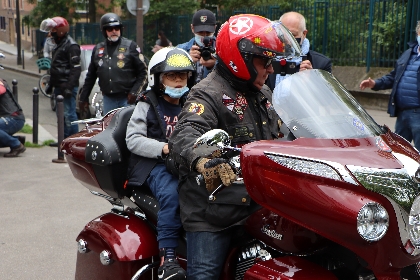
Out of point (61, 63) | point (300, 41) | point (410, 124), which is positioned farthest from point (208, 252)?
point (61, 63)

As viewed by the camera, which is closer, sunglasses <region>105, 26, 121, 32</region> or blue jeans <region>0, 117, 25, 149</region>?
sunglasses <region>105, 26, 121, 32</region>

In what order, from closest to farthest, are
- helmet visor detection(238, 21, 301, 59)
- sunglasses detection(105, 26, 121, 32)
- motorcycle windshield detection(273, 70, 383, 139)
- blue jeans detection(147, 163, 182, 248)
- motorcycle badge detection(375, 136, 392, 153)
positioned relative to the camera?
motorcycle badge detection(375, 136, 392, 153), motorcycle windshield detection(273, 70, 383, 139), helmet visor detection(238, 21, 301, 59), blue jeans detection(147, 163, 182, 248), sunglasses detection(105, 26, 121, 32)

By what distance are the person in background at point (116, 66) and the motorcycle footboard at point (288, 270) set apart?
246 inches

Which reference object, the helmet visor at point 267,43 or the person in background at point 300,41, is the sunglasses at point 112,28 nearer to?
the person in background at point 300,41

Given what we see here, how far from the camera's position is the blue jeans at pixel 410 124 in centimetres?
721

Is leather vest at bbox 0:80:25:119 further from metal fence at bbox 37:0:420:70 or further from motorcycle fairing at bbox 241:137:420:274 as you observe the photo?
metal fence at bbox 37:0:420:70

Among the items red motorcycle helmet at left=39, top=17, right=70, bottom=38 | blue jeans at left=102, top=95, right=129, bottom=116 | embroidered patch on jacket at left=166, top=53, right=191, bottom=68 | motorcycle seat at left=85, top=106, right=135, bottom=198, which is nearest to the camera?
motorcycle seat at left=85, top=106, right=135, bottom=198

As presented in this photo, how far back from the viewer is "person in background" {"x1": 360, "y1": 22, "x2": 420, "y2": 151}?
23.7ft

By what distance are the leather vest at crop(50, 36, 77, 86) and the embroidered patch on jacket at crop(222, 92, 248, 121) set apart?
7.25m

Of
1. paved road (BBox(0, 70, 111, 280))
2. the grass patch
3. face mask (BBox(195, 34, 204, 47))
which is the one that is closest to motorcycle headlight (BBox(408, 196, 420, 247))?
paved road (BBox(0, 70, 111, 280))

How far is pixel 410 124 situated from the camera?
7285 millimetres

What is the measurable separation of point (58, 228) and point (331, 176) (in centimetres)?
445

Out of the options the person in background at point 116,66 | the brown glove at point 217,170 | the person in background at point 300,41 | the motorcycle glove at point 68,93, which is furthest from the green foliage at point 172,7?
the brown glove at point 217,170

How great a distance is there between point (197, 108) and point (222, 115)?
0.14 meters
